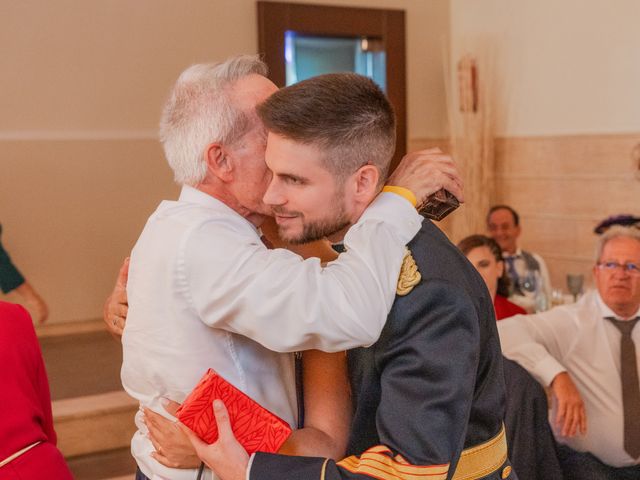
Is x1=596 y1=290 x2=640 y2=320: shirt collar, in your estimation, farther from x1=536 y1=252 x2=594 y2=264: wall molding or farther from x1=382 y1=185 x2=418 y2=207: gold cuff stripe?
x1=536 y1=252 x2=594 y2=264: wall molding

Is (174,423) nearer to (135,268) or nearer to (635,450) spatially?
(135,268)

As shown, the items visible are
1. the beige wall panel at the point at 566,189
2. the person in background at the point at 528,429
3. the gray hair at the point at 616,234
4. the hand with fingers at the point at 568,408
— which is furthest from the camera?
the beige wall panel at the point at 566,189

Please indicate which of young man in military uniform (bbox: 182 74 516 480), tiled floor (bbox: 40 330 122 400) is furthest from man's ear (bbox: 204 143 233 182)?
tiled floor (bbox: 40 330 122 400)

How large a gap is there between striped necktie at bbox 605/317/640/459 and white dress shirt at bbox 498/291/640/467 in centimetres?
2

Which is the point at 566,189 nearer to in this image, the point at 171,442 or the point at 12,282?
the point at 12,282

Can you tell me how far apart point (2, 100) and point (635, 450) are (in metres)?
4.92

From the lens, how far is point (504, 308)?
4.12 metres

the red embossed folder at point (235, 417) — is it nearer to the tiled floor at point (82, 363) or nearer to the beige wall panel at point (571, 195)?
the tiled floor at point (82, 363)

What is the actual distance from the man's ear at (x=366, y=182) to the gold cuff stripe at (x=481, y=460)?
469mm

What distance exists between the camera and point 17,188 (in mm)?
6199

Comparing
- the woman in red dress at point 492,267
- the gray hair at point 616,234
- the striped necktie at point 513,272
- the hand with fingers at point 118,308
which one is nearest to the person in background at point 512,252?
the striped necktie at point 513,272

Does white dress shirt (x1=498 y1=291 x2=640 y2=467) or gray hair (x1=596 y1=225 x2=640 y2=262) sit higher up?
gray hair (x1=596 y1=225 x2=640 y2=262)

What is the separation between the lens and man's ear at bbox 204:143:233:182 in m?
1.57

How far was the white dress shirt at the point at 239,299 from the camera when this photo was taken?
132 centimetres
